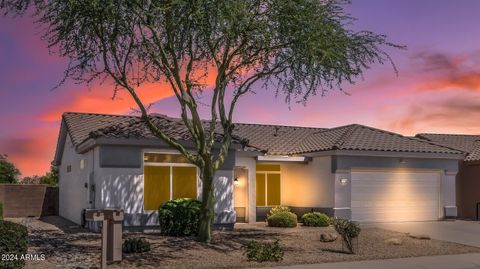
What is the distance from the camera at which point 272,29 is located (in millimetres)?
16891

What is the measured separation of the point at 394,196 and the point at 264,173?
5.86 metres

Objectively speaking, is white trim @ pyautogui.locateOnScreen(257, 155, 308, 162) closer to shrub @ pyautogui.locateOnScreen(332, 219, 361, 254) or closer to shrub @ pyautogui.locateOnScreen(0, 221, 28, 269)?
shrub @ pyautogui.locateOnScreen(332, 219, 361, 254)

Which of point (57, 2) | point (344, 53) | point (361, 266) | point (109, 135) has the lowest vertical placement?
point (361, 266)

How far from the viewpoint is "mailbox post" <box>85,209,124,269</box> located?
12.6 m

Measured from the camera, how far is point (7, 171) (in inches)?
1652

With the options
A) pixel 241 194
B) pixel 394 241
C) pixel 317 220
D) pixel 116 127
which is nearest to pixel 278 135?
pixel 241 194

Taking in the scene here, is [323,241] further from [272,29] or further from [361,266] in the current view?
[272,29]

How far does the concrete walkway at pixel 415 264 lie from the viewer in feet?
45.4

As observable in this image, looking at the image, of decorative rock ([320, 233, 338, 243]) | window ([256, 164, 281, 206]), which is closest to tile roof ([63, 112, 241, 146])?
window ([256, 164, 281, 206])

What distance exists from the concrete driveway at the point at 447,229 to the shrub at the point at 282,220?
11.4 ft

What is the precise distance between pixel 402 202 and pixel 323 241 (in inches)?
374

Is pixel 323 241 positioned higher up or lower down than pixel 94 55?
lower down

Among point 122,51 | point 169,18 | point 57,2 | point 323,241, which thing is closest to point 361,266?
point 323,241

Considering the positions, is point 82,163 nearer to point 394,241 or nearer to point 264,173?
point 264,173
